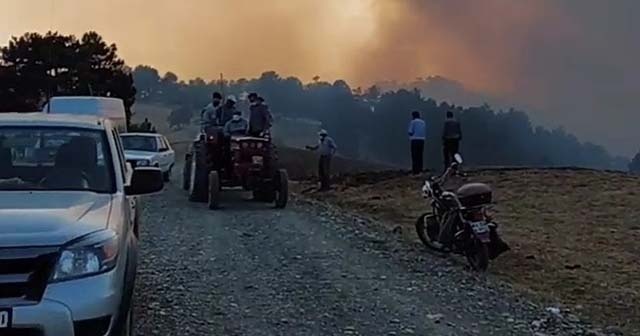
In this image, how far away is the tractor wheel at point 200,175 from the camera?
21312 mm

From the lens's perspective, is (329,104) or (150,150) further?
(329,104)

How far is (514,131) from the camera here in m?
82.6

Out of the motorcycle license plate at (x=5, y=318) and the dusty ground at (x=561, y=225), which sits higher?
the motorcycle license plate at (x=5, y=318)

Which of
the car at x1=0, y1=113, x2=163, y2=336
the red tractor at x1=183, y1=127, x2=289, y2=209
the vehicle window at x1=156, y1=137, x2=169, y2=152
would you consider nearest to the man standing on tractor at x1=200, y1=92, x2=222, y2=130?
the red tractor at x1=183, y1=127, x2=289, y2=209

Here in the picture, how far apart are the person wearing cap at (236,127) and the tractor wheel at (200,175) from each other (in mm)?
581

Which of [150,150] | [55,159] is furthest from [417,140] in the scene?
[55,159]

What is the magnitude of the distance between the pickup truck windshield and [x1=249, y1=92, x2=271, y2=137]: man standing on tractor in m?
12.7

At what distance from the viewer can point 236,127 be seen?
21.4 m

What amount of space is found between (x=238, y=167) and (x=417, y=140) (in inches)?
359

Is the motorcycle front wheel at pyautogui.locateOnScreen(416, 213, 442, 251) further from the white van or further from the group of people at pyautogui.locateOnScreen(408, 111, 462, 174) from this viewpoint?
the white van

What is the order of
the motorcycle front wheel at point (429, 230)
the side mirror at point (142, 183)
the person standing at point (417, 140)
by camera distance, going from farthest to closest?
the person standing at point (417, 140), the motorcycle front wheel at point (429, 230), the side mirror at point (142, 183)

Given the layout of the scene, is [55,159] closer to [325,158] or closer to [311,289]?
[311,289]

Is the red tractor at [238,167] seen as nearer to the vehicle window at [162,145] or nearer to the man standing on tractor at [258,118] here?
the man standing on tractor at [258,118]

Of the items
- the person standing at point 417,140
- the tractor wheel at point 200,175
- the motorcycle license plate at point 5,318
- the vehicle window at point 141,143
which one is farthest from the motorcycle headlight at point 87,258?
the vehicle window at point 141,143
